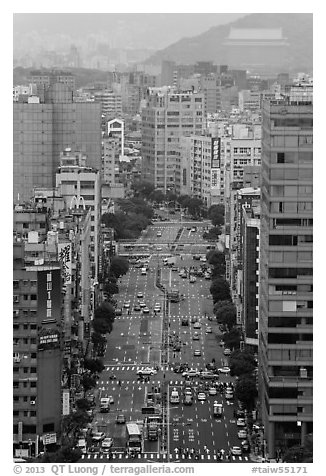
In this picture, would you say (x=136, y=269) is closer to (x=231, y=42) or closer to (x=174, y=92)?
(x=231, y=42)

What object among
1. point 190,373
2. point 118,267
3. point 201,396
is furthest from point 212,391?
point 118,267

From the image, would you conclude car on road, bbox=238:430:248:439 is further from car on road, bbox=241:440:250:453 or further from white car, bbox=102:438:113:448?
white car, bbox=102:438:113:448

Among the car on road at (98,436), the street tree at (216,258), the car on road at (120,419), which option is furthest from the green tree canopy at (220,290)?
the car on road at (98,436)

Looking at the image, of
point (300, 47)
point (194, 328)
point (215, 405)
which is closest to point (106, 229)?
point (300, 47)

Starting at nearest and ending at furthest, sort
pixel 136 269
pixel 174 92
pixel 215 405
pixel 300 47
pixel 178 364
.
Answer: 1. pixel 215 405
2. pixel 178 364
3. pixel 136 269
4. pixel 300 47
5. pixel 174 92

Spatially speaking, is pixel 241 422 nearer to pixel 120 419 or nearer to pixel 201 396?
pixel 120 419

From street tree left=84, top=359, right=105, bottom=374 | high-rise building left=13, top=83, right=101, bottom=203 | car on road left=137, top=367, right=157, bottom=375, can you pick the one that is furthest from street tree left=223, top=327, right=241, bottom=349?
high-rise building left=13, top=83, right=101, bottom=203

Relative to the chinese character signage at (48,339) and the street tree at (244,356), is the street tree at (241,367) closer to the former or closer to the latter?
the street tree at (244,356)

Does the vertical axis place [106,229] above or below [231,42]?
below
